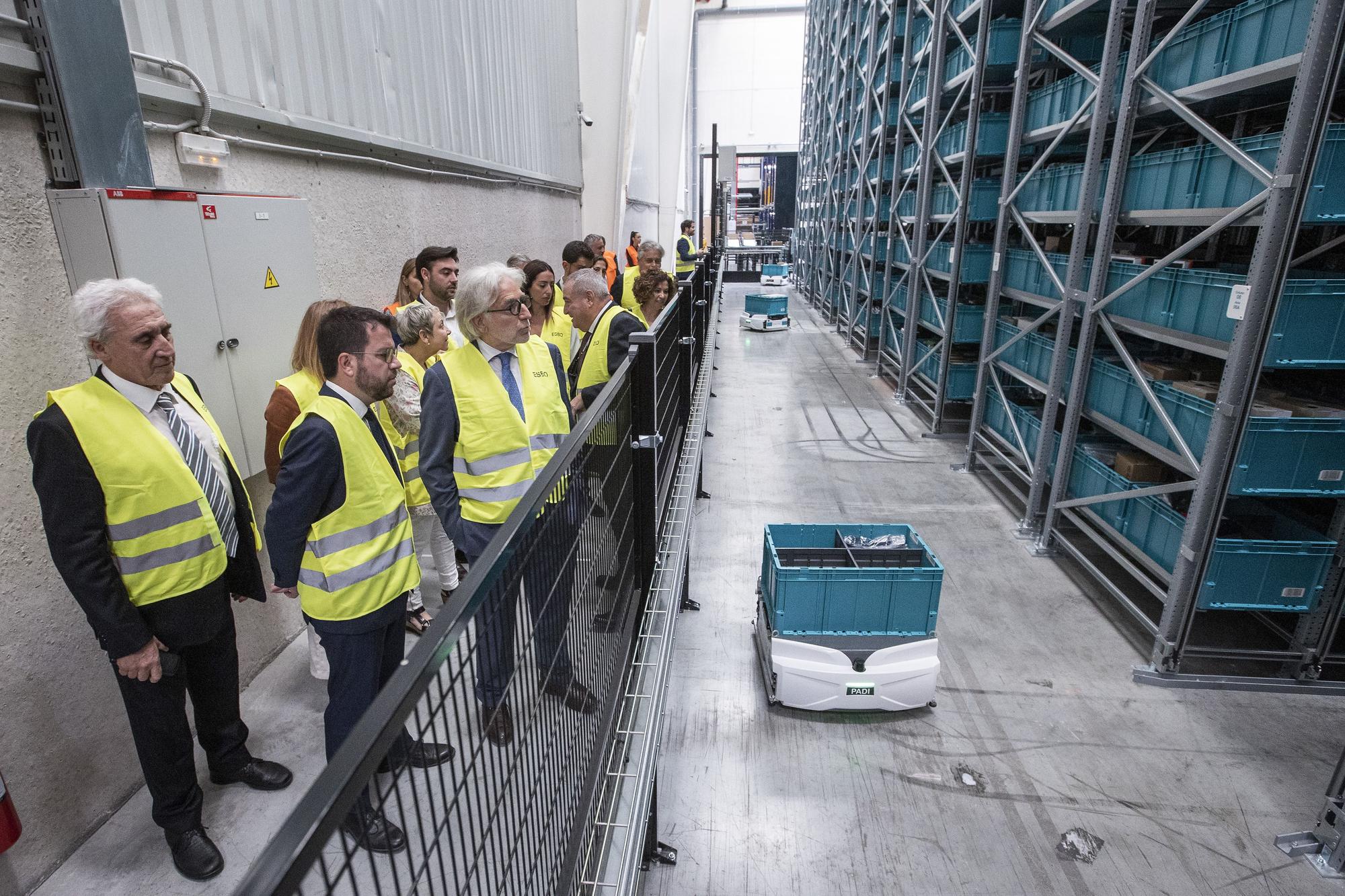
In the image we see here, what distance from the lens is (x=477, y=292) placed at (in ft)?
8.44

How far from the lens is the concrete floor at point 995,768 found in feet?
8.88

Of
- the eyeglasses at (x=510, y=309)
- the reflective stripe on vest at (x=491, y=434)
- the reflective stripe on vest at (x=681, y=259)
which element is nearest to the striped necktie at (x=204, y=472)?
the reflective stripe on vest at (x=491, y=434)

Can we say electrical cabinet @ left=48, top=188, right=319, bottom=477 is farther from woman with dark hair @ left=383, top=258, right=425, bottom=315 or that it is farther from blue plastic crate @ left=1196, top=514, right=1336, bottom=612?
blue plastic crate @ left=1196, top=514, right=1336, bottom=612

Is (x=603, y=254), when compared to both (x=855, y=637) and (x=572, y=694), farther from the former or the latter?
(x=572, y=694)

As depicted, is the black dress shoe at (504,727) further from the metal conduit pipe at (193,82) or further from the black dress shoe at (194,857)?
the metal conduit pipe at (193,82)

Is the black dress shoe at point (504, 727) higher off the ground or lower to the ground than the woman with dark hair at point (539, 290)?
Result: lower

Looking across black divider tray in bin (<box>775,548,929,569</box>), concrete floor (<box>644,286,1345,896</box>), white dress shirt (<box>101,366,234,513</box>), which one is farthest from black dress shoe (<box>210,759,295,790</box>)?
black divider tray in bin (<box>775,548,929,569</box>)

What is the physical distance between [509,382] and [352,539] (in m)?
0.83

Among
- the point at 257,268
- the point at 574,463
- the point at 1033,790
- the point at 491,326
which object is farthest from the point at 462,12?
the point at 1033,790

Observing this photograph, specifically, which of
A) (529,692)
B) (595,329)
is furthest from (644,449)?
(595,329)

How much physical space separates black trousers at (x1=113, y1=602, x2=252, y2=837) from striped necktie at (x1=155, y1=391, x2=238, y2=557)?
318mm

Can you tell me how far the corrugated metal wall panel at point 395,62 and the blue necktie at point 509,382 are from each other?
75.5 inches

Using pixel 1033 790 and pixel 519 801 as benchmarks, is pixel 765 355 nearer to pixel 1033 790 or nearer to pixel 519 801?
pixel 1033 790

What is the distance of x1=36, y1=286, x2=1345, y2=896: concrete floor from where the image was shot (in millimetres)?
2668
